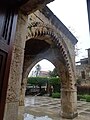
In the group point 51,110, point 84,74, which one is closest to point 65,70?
point 51,110

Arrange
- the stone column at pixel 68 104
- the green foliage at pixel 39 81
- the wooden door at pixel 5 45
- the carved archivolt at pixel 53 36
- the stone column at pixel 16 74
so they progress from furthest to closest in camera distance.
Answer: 1. the green foliage at pixel 39 81
2. the stone column at pixel 68 104
3. the carved archivolt at pixel 53 36
4. the stone column at pixel 16 74
5. the wooden door at pixel 5 45

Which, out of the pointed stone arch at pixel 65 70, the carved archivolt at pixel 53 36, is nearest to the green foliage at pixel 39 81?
the pointed stone arch at pixel 65 70

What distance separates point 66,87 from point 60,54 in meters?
1.77

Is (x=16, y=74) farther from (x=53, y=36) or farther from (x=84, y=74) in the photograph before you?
(x=84, y=74)

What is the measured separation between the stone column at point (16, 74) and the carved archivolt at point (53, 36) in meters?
1.73

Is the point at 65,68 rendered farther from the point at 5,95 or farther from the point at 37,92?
the point at 37,92

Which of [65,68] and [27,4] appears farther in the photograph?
[65,68]

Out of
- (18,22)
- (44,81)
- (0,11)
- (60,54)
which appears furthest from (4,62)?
(44,81)

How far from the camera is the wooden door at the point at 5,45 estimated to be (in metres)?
1.47

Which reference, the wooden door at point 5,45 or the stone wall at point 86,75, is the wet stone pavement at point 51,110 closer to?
the wooden door at point 5,45

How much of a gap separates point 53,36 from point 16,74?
3.68 metres

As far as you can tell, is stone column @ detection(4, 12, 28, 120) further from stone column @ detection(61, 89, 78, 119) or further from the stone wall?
the stone wall

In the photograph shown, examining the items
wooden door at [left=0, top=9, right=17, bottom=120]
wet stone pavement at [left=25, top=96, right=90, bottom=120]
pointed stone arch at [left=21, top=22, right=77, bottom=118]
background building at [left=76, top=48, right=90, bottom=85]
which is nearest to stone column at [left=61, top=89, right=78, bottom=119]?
pointed stone arch at [left=21, top=22, right=77, bottom=118]

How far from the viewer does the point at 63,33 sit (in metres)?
6.27
